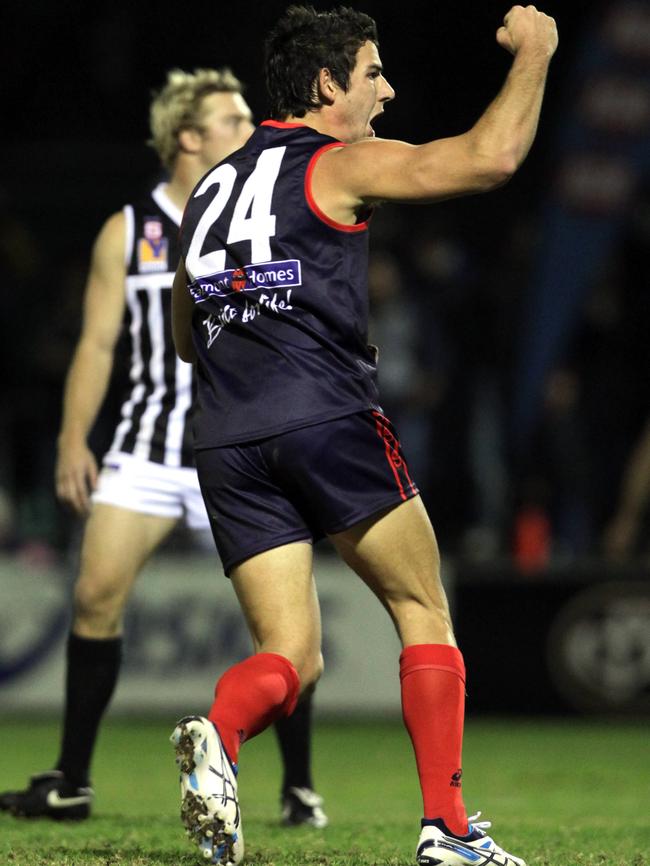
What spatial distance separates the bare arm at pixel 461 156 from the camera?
13.1 feet

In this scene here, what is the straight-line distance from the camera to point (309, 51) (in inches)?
166

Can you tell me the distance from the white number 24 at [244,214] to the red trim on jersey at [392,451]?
512 millimetres

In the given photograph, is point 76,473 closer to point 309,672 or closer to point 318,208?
point 309,672

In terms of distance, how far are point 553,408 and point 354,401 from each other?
24.1 ft

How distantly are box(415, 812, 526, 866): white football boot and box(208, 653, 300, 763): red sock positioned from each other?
1.60 ft

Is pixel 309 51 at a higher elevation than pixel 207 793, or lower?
higher

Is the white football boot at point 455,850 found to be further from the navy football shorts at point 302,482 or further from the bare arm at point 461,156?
the bare arm at point 461,156

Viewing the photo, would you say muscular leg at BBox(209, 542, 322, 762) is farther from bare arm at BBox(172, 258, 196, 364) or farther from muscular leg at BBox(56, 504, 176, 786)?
muscular leg at BBox(56, 504, 176, 786)

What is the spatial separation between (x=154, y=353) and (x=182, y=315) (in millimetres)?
1281

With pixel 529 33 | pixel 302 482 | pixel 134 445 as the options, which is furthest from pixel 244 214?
pixel 134 445

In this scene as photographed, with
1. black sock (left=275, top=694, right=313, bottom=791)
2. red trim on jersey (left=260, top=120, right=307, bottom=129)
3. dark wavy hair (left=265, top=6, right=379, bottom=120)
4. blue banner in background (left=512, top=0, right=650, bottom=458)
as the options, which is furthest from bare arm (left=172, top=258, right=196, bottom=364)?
blue banner in background (left=512, top=0, right=650, bottom=458)

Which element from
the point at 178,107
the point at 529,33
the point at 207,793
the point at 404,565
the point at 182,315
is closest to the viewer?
the point at 207,793

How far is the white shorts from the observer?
571 cm

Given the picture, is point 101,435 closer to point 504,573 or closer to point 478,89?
point 504,573
